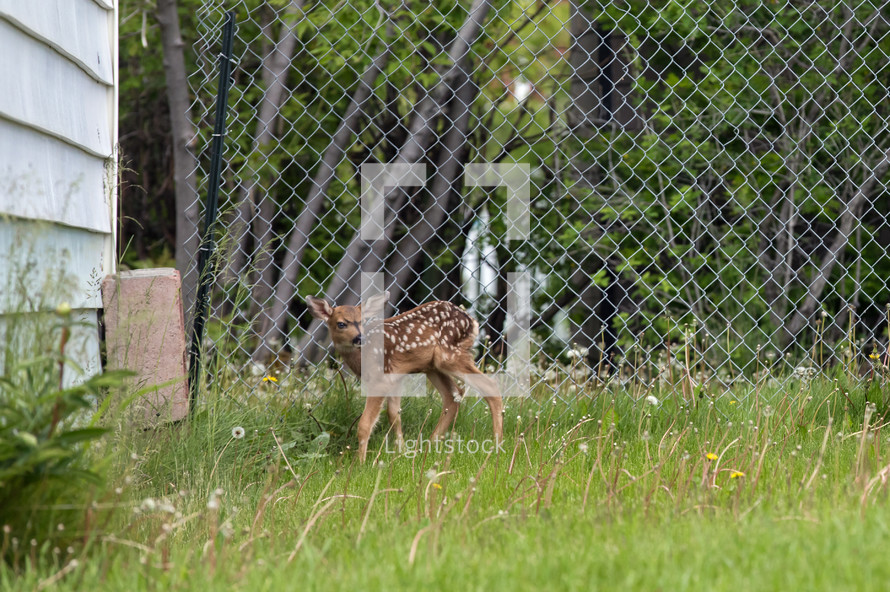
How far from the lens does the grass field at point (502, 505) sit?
91.4 inches

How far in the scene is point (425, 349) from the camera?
15.0 feet

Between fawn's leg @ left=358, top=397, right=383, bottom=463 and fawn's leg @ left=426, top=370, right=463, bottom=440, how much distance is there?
14.2 inches

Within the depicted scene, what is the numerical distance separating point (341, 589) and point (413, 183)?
184 inches

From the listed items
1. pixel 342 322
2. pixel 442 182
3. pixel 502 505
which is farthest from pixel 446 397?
pixel 442 182

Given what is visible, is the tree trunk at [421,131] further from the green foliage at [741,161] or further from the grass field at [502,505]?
the grass field at [502,505]

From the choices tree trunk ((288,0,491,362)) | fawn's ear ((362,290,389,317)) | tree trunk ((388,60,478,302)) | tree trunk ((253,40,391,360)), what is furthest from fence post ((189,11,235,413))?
tree trunk ((388,60,478,302))

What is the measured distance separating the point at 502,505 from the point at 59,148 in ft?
7.01

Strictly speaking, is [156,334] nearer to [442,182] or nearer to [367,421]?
[367,421]

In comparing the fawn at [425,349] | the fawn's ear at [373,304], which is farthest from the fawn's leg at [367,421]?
the fawn's ear at [373,304]

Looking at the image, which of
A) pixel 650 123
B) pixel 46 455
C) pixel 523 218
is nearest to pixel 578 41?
pixel 650 123

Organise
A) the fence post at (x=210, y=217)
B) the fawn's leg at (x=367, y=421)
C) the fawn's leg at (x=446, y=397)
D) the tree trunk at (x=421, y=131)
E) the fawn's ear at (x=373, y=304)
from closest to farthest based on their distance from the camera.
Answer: the fence post at (x=210, y=217) → the fawn's leg at (x=367, y=421) → the fawn's leg at (x=446, y=397) → the fawn's ear at (x=373, y=304) → the tree trunk at (x=421, y=131)

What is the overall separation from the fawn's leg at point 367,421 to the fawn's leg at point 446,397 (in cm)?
36

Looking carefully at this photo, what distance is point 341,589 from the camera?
2.26 m

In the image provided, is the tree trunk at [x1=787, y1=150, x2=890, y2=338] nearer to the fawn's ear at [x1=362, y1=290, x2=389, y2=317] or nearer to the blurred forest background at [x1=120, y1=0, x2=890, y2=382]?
the blurred forest background at [x1=120, y1=0, x2=890, y2=382]
